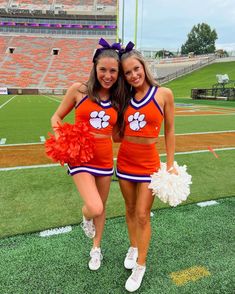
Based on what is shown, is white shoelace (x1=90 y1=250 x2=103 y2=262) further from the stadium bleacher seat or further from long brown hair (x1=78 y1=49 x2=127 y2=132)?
the stadium bleacher seat

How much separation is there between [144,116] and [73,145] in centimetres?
56

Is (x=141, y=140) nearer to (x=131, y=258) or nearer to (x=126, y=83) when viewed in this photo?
(x=126, y=83)

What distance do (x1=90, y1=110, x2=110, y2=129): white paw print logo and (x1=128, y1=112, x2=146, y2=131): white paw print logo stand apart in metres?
0.18

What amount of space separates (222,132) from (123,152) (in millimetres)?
7363

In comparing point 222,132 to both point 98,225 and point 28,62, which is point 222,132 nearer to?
point 98,225

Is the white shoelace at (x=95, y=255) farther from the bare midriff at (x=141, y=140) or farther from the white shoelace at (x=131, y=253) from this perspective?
the bare midriff at (x=141, y=140)

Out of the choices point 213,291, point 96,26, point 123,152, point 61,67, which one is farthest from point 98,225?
point 96,26

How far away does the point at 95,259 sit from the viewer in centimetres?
247

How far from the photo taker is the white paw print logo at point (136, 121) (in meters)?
2.19

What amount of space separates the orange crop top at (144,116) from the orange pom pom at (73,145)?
12.6 inches

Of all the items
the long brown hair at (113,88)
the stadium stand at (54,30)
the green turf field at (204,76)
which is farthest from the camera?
the stadium stand at (54,30)

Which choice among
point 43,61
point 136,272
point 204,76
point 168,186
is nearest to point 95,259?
point 136,272

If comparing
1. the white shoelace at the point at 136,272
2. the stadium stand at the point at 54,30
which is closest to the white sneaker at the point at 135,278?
the white shoelace at the point at 136,272

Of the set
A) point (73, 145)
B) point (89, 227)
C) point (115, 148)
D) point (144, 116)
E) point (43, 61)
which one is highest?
point (43, 61)
